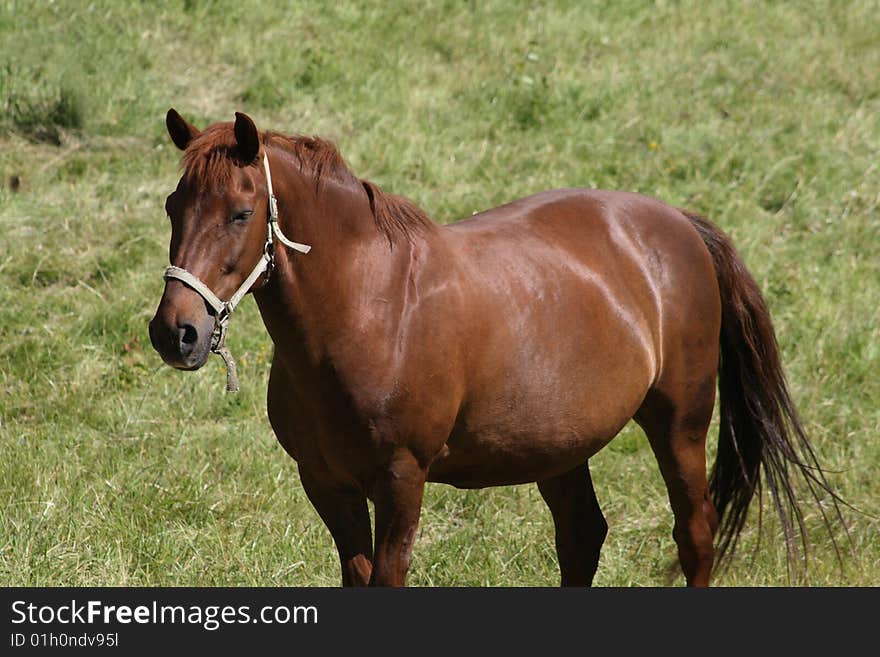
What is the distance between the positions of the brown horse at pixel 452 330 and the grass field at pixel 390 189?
3.04ft

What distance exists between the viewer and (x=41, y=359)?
6.36 metres

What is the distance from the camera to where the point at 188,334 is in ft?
10.0

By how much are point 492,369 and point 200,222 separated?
1.15 meters

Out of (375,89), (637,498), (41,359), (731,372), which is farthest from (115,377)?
(375,89)

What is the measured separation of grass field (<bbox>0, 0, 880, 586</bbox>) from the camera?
503cm

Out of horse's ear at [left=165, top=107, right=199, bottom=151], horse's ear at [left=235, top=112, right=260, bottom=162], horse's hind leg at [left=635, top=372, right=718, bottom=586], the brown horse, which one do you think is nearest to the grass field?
horse's hind leg at [left=635, top=372, right=718, bottom=586]

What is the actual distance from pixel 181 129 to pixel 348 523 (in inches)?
53.8

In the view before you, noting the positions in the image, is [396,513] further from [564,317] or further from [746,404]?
[746,404]

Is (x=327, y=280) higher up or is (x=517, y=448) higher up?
(x=327, y=280)

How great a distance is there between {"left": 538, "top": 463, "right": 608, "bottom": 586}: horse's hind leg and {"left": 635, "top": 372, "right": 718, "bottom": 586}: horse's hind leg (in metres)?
0.32

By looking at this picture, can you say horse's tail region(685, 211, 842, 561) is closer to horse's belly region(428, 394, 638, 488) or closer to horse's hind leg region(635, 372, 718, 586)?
horse's hind leg region(635, 372, 718, 586)

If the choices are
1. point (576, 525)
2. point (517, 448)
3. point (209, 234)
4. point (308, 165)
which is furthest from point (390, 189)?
point (209, 234)

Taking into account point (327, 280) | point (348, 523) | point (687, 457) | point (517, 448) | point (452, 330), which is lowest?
point (687, 457)

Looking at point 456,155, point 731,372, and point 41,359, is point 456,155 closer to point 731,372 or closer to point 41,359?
point 41,359
